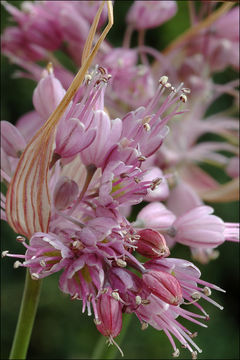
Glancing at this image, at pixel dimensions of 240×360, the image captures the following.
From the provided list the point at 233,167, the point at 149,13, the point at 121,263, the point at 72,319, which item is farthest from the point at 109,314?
the point at 72,319

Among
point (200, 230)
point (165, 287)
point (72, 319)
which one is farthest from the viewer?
point (72, 319)

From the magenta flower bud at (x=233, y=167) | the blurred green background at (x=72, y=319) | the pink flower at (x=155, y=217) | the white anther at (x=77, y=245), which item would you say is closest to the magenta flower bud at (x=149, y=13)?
the magenta flower bud at (x=233, y=167)

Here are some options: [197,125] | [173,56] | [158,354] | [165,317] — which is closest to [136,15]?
[173,56]

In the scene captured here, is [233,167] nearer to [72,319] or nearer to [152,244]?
[152,244]

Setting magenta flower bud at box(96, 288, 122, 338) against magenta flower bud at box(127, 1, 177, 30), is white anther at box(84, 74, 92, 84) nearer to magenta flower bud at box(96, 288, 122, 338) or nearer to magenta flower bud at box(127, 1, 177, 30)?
magenta flower bud at box(96, 288, 122, 338)

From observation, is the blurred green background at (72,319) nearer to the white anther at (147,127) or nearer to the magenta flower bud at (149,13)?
the magenta flower bud at (149,13)

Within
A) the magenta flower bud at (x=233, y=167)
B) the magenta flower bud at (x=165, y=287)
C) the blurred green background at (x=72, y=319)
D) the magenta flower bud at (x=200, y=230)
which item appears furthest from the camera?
the blurred green background at (x=72, y=319)
